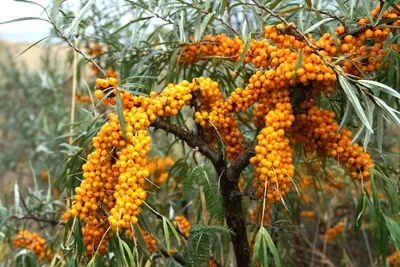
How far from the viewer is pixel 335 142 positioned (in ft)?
2.81

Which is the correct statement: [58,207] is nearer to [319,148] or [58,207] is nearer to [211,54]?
[211,54]

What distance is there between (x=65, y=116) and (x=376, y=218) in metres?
2.06

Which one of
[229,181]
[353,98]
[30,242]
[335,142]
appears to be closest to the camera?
[353,98]

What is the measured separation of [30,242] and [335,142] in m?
0.86

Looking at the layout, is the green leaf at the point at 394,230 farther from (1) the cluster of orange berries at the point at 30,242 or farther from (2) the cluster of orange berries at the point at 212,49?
(1) the cluster of orange berries at the point at 30,242

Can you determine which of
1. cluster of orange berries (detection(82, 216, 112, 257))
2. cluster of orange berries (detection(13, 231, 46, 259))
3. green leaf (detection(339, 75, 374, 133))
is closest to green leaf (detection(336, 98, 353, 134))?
green leaf (detection(339, 75, 374, 133))

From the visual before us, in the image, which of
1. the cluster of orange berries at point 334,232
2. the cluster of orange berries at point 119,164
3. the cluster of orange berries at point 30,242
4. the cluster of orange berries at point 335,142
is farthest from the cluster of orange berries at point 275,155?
the cluster of orange berries at point 334,232

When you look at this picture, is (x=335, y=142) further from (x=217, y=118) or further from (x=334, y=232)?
(x=334, y=232)

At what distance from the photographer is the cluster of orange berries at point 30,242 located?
1326 millimetres

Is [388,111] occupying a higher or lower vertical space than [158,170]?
higher

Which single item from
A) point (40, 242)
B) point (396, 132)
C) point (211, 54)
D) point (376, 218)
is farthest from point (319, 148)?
point (396, 132)

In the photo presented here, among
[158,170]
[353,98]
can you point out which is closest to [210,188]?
[353,98]

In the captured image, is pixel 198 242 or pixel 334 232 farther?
pixel 334 232

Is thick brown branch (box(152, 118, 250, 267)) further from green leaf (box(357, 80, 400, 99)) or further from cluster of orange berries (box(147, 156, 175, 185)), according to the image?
cluster of orange berries (box(147, 156, 175, 185))
